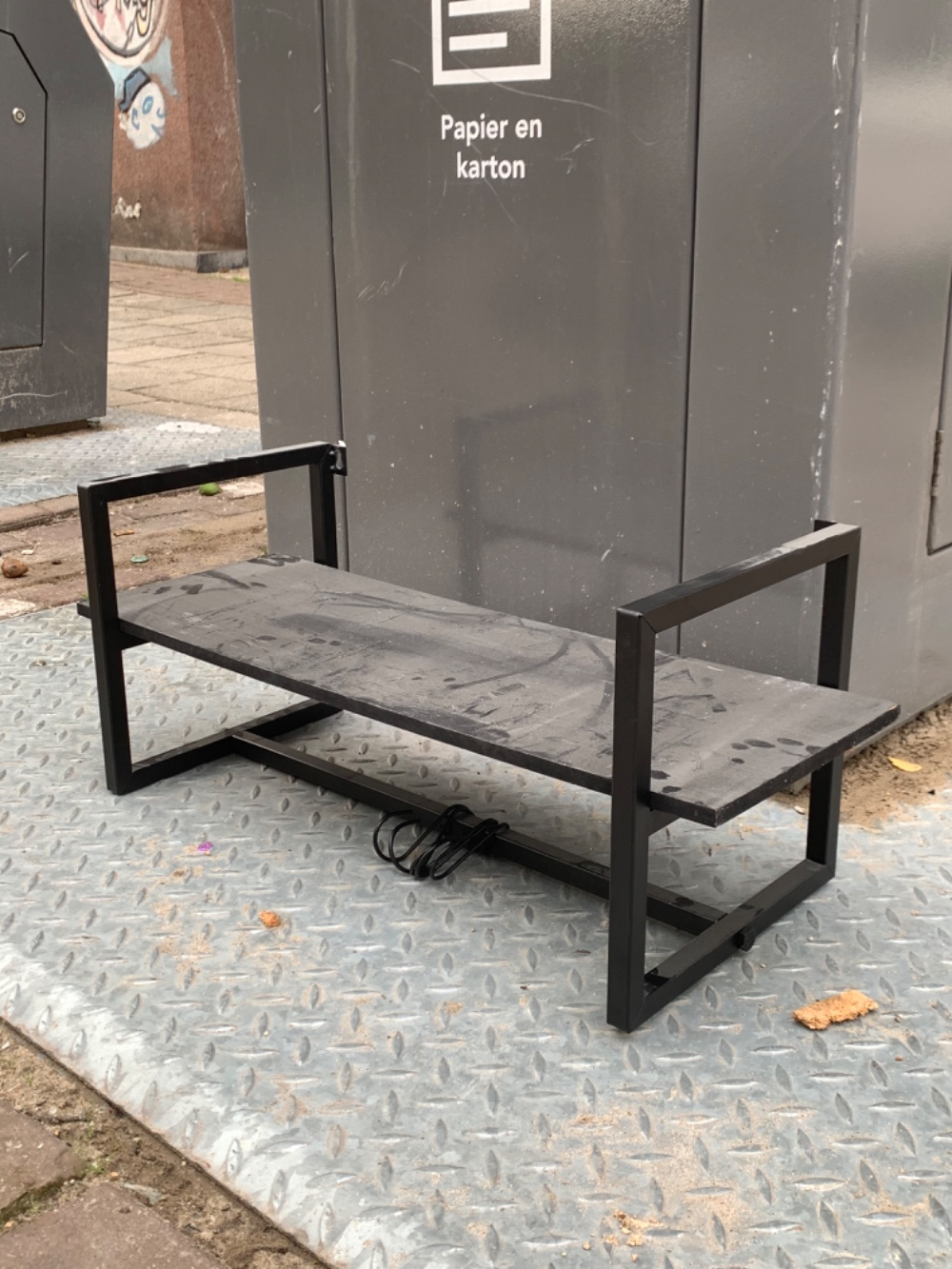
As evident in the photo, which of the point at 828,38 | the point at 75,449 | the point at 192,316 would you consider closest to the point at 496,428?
the point at 828,38

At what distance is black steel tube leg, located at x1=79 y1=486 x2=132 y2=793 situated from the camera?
2.54m

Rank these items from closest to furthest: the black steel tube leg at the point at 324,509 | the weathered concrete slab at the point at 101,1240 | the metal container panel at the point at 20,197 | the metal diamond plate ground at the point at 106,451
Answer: the weathered concrete slab at the point at 101,1240 → the black steel tube leg at the point at 324,509 → the metal diamond plate ground at the point at 106,451 → the metal container panel at the point at 20,197

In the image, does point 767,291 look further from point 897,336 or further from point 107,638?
point 107,638

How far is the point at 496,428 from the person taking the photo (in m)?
2.96

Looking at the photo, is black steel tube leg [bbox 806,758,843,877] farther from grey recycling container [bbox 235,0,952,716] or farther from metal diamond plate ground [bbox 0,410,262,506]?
metal diamond plate ground [bbox 0,410,262,506]

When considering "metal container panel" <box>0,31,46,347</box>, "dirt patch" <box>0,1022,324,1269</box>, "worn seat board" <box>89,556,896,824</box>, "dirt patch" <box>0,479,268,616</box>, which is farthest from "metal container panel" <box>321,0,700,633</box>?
"metal container panel" <box>0,31,46,347</box>

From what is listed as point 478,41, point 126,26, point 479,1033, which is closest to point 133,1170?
point 479,1033

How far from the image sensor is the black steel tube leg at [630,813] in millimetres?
1767

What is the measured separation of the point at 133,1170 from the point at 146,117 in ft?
37.0

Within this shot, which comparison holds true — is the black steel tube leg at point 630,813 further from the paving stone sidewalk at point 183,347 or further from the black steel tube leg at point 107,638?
the paving stone sidewalk at point 183,347

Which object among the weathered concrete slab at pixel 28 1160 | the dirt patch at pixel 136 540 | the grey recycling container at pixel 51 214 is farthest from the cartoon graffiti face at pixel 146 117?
the weathered concrete slab at pixel 28 1160

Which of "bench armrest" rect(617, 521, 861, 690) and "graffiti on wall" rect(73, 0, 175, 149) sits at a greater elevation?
"graffiti on wall" rect(73, 0, 175, 149)

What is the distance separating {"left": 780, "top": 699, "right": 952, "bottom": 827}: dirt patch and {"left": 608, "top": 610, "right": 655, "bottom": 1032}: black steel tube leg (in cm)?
82

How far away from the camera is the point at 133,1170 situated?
68.1 inches
